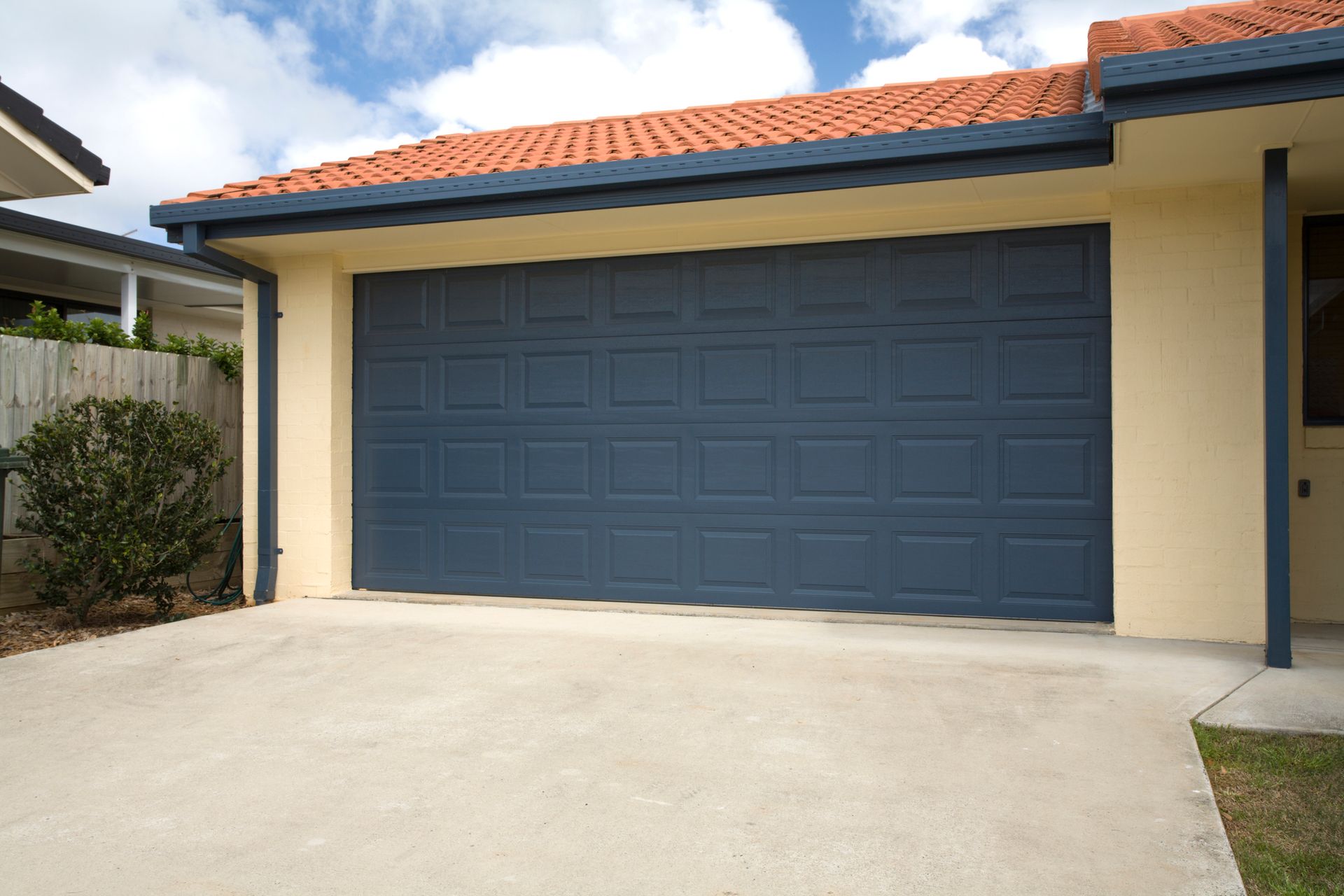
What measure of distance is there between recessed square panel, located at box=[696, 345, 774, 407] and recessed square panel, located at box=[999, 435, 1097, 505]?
170 cm

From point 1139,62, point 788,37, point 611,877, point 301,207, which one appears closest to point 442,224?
point 301,207

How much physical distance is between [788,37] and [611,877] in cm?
2137

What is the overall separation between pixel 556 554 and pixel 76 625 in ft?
11.5

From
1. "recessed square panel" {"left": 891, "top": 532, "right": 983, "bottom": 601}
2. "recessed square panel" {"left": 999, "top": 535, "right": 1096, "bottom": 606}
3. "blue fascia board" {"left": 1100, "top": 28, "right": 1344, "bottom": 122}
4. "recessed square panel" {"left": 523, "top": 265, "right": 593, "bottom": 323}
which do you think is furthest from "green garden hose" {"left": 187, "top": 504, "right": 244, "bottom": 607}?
"blue fascia board" {"left": 1100, "top": 28, "right": 1344, "bottom": 122}

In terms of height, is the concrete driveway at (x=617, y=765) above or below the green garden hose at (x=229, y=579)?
below

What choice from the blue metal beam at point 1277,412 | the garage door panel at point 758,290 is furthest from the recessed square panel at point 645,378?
the blue metal beam at point 1277,412

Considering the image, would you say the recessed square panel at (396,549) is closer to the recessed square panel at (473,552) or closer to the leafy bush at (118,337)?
the recessed square panel at (473,552)

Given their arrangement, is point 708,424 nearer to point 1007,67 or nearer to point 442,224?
point 442,224

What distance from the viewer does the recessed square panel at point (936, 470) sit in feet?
21.9

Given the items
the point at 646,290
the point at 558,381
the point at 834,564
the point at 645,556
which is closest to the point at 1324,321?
the point at 834,564

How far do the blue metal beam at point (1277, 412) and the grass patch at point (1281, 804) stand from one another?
1251mm

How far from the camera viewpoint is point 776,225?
277 inches

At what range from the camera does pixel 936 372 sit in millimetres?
6758

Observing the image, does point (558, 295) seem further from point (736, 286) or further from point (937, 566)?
point (937, 566)
